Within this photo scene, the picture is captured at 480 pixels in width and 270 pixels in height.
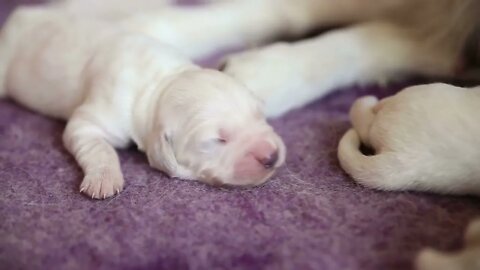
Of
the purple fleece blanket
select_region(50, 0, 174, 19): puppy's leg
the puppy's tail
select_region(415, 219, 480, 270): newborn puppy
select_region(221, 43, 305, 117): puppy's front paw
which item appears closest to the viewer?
select_region(415, 219, 480, 270): newborn puppy

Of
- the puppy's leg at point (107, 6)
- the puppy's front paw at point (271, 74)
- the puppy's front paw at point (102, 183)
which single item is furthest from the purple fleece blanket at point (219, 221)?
the puppy's leg at point (107, 6)

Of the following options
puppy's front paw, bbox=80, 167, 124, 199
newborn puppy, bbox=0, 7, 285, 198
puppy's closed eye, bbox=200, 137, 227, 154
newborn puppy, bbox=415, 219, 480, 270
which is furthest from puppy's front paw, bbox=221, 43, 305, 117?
newborn puppy, bbox=415, 219, 480, 270

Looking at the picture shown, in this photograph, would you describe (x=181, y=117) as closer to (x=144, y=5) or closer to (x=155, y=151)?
(x=155, y=151)

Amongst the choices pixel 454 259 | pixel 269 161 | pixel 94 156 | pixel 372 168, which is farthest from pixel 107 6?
pixel 454 259

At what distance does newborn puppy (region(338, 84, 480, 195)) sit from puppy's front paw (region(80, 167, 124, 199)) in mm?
361

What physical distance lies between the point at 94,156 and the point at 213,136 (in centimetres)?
21

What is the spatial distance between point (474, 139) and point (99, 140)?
60 cm

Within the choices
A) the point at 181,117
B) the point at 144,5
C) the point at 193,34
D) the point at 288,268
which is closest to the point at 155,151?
the point at 181,117

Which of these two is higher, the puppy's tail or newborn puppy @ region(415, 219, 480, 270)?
newborn puppy @ region(415, 219, 480, 270)

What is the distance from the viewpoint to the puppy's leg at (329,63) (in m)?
1.27

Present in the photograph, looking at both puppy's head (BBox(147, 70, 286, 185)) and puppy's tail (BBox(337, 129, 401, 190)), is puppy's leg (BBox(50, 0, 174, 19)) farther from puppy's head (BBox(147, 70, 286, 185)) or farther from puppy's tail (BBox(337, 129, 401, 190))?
puppy's tail (BBox(337, 129, 401, 190))

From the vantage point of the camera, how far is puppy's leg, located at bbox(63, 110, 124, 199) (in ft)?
3.25

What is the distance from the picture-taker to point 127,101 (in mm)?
1159

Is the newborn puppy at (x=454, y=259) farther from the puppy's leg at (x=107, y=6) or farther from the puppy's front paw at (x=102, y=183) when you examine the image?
the puppy's leg at (x=107, y=6)
